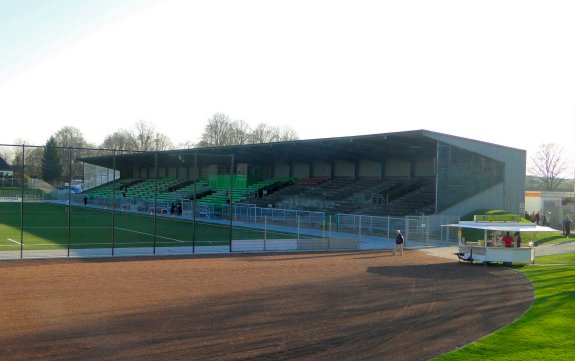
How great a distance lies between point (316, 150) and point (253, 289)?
120ft

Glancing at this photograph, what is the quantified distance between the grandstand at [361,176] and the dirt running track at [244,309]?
742 cm

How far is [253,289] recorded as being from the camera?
17.9 meters

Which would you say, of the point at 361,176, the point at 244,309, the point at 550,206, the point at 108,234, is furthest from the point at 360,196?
the point at 244,309

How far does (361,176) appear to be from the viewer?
59125 millimetres

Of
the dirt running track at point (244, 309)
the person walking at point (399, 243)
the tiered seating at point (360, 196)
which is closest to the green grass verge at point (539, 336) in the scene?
the dirt running track at point (244, 309)

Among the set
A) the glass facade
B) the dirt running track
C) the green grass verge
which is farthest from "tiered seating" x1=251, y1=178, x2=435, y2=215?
the green grass verge

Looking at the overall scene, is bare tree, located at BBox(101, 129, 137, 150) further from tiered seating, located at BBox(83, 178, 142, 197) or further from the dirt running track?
the dirt running track

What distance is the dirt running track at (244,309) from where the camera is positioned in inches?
439

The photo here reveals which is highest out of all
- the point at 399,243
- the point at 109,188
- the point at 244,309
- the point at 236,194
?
the point at 109,188

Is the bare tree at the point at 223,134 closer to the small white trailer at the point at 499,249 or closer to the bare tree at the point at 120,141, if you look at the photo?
the bare tree at the point at 120,141

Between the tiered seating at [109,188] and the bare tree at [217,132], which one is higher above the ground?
the bare tree at [217,132]

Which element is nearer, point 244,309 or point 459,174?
point 244,309

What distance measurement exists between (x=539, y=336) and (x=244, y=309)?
6.98 m

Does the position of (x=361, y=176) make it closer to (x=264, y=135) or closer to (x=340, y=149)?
→ (x=340, y=149)
